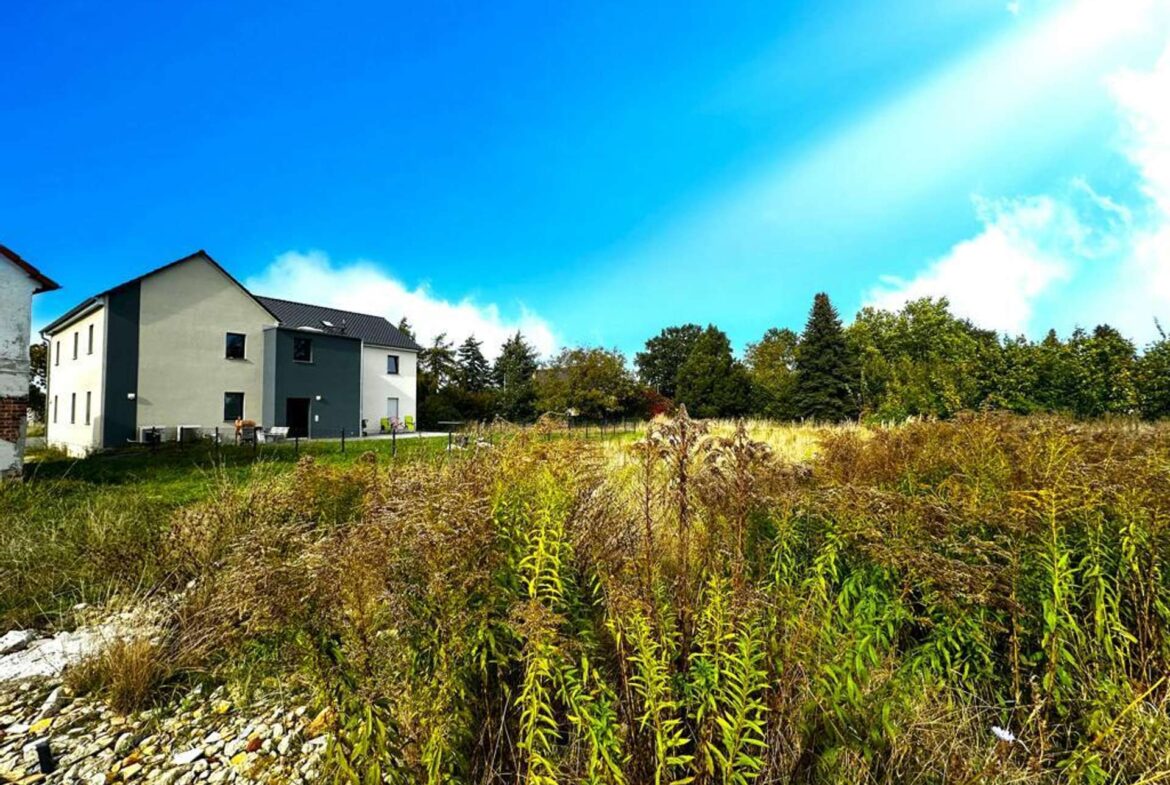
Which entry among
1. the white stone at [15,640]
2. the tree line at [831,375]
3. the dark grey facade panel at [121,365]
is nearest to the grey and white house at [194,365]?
the dark grey facade panel at [121,365]

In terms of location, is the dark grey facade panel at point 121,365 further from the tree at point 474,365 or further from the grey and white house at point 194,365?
the tree at point 474,365

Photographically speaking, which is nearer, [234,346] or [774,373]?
[234,346]

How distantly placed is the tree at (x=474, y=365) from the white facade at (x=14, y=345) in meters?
40.4

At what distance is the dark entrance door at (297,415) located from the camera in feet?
80.9

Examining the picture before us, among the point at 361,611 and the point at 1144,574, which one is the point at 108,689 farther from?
the point at 1144,574

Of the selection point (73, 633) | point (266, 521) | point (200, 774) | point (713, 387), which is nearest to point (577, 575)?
point (200, 774)

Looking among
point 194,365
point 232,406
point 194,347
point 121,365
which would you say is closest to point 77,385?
point 121,365

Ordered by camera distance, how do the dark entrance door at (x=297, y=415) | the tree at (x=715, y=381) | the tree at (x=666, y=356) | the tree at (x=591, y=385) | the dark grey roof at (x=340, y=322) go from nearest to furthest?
the dark entrance door at (x=297, y=415) → the dark grey roof at (x=340, y=322) → the tree at (x=591, y=385) → the tree at (x=715, y=381) → the tree at (x=666, y=356)

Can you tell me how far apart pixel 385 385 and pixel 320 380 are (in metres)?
4.49

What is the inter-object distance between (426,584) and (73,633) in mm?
3665

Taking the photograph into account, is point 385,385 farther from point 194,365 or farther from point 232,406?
point 194,365

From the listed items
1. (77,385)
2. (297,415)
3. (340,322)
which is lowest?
(297,415)

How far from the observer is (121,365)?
1966cm

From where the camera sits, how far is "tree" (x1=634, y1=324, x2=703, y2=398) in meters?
67.2
